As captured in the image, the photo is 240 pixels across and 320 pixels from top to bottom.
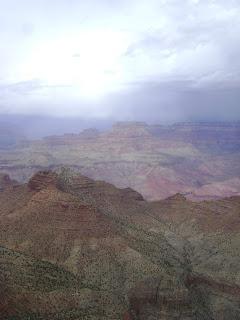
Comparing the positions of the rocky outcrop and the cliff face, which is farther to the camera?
the rocky outcrop

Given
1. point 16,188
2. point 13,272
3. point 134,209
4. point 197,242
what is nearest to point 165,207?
point 134,209

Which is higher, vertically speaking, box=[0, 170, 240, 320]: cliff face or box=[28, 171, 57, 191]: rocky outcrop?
box=[28, 171, 57, 191]: rocky outcrop

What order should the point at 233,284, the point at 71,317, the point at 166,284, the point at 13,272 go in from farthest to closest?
1. the point at 233,284
2. the point at 166,284
3. the point at 13,272
4. the point at 71,317

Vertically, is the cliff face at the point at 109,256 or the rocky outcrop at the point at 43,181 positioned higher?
the rocky outcrop at the point at 43,181

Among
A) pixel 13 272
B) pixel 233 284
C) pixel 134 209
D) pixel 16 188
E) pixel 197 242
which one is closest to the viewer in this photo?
pixel 13 272

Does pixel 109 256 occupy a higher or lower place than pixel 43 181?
lower

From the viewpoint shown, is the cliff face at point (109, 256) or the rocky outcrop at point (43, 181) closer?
the cliff face at point (109, 256)

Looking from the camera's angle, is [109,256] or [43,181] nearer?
[109,256]

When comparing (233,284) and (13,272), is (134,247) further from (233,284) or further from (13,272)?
(13,272)
